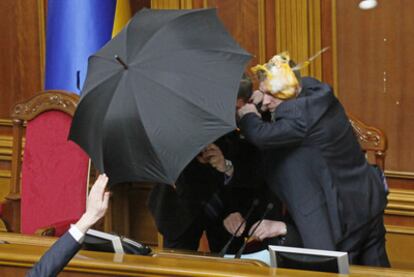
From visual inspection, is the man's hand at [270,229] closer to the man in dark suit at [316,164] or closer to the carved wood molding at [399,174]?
the man in dark suit at [316,164]

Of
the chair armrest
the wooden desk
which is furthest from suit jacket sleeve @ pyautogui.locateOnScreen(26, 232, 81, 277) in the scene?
the chair armrest

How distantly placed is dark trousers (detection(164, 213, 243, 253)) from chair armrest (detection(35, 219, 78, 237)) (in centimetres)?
63

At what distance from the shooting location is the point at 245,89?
13.1ft

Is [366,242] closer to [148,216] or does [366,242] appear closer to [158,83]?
[158,83]

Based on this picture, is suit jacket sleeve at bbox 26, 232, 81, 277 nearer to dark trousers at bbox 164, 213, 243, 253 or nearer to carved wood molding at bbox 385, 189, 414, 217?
dark trousers at bbox 164, 213, 243, 253

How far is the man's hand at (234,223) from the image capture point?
422cm

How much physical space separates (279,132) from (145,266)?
733 millimetres

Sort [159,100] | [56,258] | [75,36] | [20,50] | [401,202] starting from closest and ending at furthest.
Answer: [56,258] < [159,100] < [401,202] < [75,36] < [20,50]

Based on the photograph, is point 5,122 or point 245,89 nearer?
point 245,89

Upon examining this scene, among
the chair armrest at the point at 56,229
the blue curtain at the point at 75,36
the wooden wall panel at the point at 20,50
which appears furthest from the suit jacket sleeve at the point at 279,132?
the wooden wall panel at the point at 20,50

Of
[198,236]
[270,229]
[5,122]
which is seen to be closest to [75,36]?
[5,122]

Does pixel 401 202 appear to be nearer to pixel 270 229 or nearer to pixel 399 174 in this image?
pixel 399 174

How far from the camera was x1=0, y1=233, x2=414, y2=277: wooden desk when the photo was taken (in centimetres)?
336

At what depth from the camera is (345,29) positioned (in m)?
5.48
